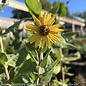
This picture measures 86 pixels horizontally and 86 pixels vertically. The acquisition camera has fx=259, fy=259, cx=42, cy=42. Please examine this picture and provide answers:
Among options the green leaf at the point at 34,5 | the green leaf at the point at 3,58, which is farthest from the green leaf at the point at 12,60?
the green leaf at the point at 34,5

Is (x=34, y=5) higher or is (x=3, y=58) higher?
(x=34, y=5)

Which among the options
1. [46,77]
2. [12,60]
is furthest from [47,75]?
[12,60]

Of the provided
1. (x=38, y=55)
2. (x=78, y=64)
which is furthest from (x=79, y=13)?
(x=38, y=55)

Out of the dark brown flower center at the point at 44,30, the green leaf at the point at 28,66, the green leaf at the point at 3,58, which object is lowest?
the green leaf at the point at 28,66

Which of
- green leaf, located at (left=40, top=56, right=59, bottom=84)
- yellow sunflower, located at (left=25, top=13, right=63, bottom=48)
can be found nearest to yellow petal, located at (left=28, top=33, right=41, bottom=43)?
yellow sunflower, located at (left=25, top=13, right=63, bottom=48)

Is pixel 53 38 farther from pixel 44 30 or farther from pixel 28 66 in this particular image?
pixel 28 66

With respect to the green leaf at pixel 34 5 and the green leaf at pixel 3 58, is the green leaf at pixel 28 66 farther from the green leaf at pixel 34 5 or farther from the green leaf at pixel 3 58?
the green leaf at pixel 34 5

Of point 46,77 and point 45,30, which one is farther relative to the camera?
point 46,77
